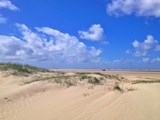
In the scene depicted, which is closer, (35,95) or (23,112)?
(23,112)

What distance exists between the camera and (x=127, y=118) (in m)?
10.0

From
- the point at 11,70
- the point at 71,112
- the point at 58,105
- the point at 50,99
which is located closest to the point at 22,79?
the point at 11,70

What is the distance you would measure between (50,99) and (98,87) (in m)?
3.12

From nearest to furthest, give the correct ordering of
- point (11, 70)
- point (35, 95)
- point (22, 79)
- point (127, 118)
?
point (127, 118) < point (35, 95) < point (22, 79) < point (11, 70)

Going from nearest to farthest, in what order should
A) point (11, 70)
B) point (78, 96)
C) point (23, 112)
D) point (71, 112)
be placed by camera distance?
1. point (71, 112)
2. point (23, 112)
3. point (78, 96)
4. point (11, 70)

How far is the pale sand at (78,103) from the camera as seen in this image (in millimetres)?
10664

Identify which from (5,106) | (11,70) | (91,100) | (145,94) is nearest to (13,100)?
(5,106)

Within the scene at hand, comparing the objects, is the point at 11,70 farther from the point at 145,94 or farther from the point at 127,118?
the point at 127,118

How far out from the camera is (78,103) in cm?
1288

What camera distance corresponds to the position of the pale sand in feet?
35.0

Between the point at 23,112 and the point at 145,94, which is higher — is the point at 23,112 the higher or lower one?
the lower one

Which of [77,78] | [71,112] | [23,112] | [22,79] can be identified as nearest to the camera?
[71,112]

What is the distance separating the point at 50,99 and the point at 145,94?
4.47 m

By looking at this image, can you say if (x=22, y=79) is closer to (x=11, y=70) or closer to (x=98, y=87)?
(x=11, y=70)
